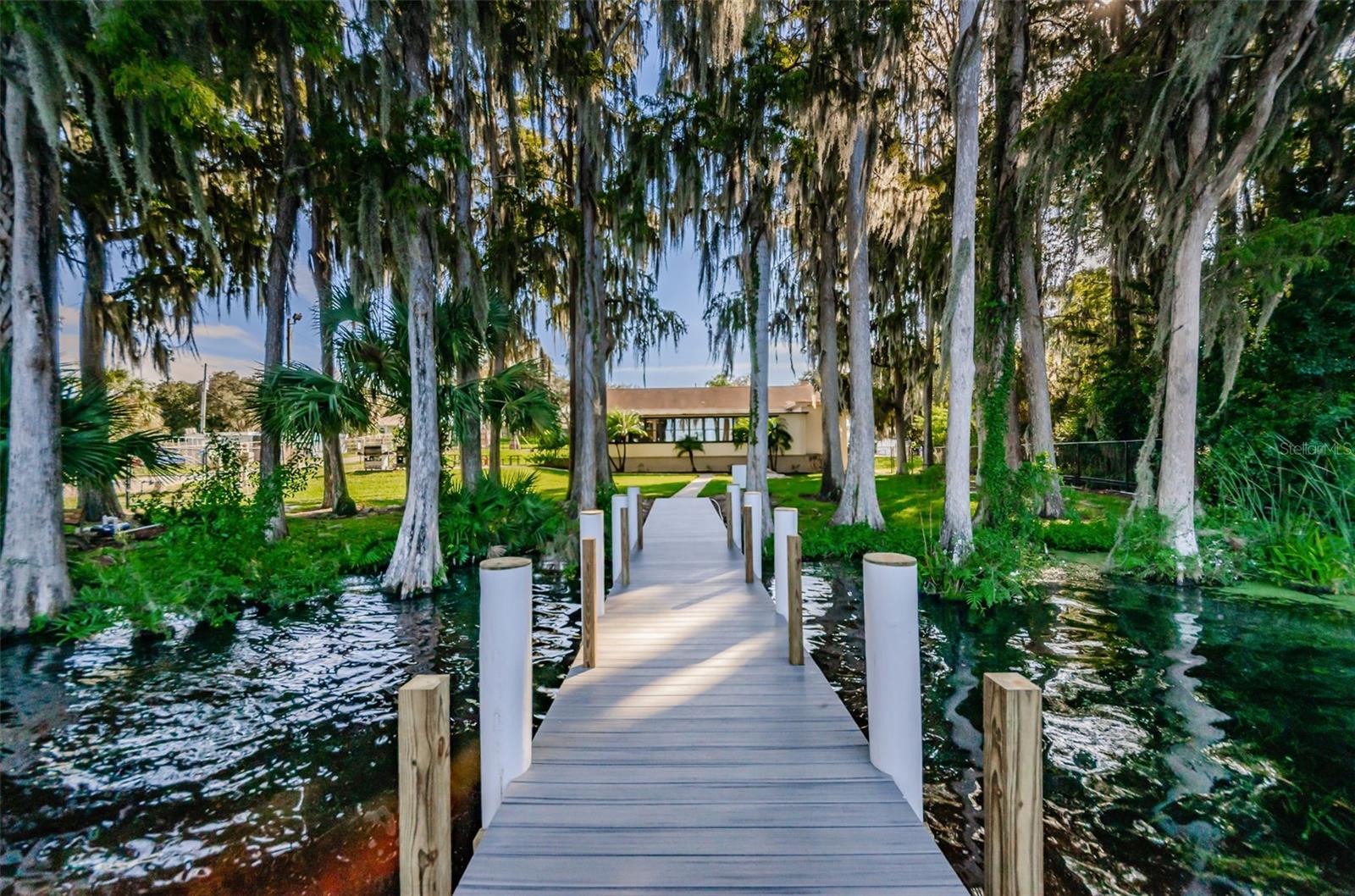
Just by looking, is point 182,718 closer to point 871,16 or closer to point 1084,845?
point 1084,845

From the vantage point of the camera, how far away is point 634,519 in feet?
24.5

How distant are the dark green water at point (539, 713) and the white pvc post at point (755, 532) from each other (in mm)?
931

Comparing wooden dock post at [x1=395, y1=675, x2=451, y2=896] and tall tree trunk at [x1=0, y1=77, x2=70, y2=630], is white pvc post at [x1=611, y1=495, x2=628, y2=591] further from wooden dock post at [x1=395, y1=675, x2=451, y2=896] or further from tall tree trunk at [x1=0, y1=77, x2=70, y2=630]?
tall tree trunk at [x1=0, y1=77, x2=70, y2=630]

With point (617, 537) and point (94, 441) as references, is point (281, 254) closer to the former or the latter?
point (94, 441)

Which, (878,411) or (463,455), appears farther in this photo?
(878,411)

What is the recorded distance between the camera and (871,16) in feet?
27.7

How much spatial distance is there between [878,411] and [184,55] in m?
22.6

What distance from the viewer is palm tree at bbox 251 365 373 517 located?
303 inches

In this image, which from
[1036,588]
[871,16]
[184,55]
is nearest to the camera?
[184,55]

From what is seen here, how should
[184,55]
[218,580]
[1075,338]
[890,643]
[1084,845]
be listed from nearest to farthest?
[890,643] → [1084,845] → [184,55] → [218,580] → [1075,338]

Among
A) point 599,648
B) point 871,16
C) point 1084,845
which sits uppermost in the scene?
point 871,16

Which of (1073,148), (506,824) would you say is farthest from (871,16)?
(506,824)

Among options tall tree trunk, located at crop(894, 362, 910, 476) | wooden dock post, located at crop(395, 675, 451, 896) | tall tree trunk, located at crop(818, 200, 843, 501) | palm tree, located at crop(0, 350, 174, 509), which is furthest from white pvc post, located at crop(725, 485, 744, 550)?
tall tree trunk, located at crop(894, 362, 910, 476)

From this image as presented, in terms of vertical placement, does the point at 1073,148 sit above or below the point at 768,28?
below
